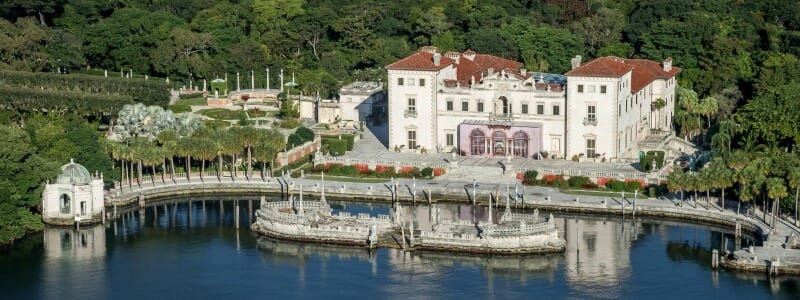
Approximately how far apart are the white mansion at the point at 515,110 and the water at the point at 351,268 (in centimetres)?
1529

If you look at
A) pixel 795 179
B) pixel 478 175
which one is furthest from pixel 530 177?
pixel 795 179

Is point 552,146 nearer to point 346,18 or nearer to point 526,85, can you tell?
point 526,85

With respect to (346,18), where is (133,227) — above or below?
below

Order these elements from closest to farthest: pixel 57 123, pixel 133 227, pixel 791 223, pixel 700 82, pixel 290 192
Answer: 1. pixel 791 223
2. pixel 133 227
3. pixel 290 192
4. pixel 57 123
5. pixel 700 82

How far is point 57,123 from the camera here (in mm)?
148625

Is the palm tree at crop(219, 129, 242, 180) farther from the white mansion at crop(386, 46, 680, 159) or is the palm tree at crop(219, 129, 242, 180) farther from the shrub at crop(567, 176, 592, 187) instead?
the shrub at crop(567, 176, 592, 187)

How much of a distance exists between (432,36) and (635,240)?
64800 millimetres

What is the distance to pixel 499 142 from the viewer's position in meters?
144

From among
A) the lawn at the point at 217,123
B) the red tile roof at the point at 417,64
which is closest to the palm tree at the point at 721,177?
the red tile roof at the point at 417,64

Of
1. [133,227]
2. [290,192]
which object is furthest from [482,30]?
[133,227]

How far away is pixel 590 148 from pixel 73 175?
41.6 m

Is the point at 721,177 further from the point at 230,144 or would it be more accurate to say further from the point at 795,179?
the point at 230,144

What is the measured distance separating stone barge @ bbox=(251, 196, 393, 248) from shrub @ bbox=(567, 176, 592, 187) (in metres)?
19.0

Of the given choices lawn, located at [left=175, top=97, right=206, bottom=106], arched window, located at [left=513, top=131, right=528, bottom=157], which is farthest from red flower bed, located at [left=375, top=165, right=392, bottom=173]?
lawn, located at [left=175, top=97, right=206, bottom=106]
